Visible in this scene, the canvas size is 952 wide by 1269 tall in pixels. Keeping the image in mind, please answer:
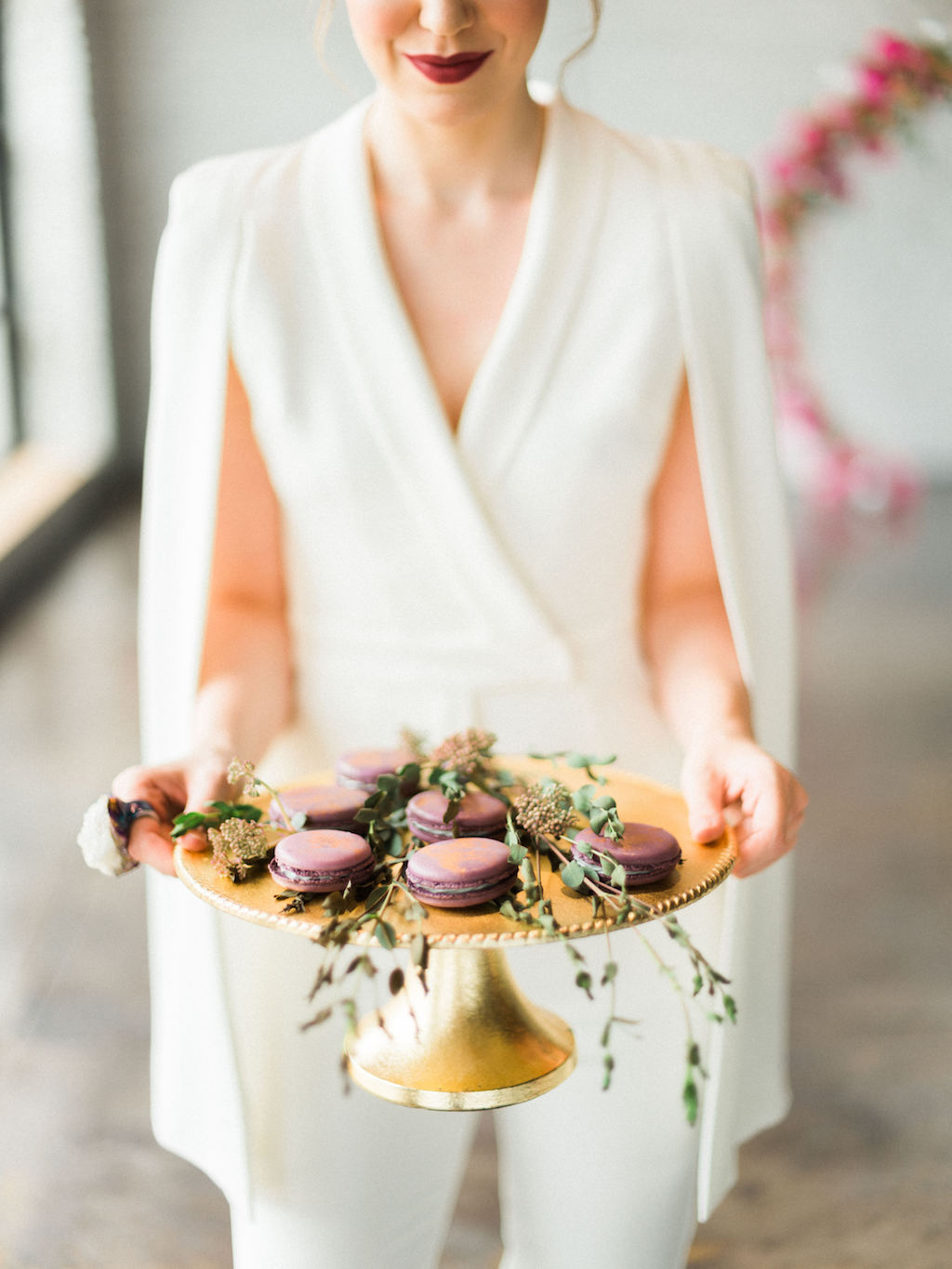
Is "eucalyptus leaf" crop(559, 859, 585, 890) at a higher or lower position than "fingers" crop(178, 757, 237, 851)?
higher

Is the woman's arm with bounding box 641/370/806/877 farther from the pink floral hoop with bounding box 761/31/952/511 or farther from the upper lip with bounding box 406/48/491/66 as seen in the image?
the pink floral hoop with bounding box 761/31/952/511

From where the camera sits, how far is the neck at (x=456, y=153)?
110 cm

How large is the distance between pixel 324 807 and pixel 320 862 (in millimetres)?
110

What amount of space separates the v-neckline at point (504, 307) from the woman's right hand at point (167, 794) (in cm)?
33

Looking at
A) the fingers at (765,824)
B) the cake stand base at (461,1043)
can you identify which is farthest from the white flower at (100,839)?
the fingers at (765,824)

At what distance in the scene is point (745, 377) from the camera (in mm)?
1110

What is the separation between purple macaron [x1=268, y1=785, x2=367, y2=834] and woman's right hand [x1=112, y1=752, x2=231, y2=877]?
0.18ft

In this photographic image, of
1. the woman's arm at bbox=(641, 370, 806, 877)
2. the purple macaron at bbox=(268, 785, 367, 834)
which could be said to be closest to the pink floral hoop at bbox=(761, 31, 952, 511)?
the woman's arm at bbox=(641, 370, 806, 877)

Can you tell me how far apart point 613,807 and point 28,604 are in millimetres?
4587

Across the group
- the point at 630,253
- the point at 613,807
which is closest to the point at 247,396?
the point at 630,253

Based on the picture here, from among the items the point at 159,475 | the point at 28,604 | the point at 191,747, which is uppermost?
the point at 159,475

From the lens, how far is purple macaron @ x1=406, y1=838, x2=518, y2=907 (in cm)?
85

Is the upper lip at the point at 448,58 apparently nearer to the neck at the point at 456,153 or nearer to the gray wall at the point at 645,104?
the neck at the point at 456,153

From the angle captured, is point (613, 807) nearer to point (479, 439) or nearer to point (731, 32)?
point (479, 439)
